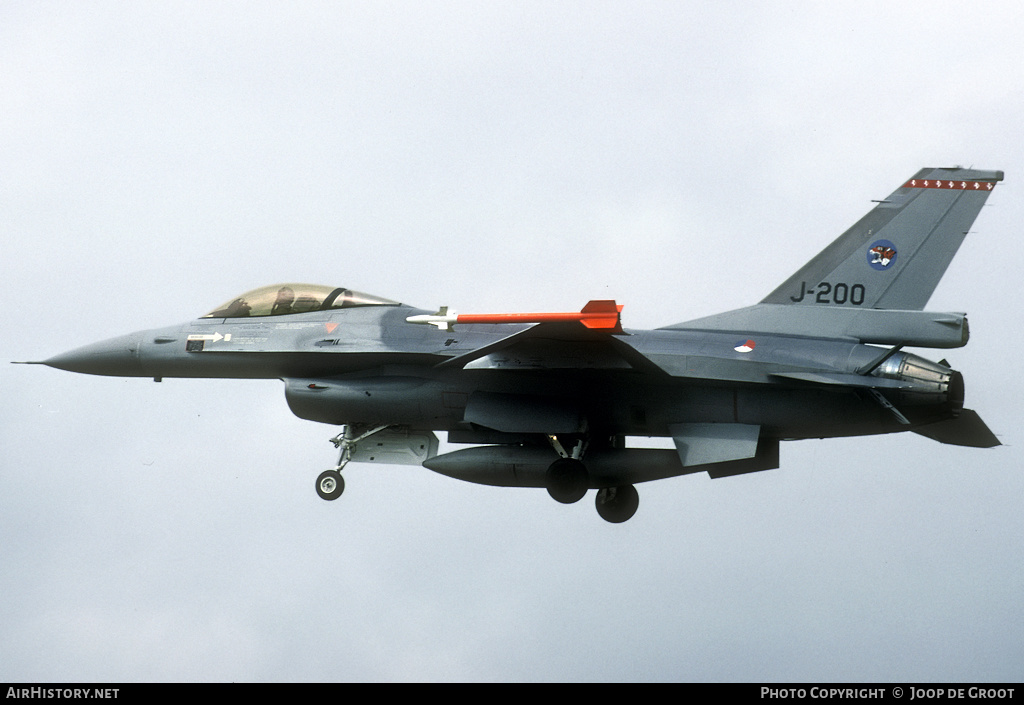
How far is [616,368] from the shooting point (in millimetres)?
18203

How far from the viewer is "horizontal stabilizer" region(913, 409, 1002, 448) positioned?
18.2 metres

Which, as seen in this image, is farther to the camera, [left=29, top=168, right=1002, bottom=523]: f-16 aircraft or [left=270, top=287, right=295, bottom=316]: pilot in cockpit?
[left=270, top=287, right=295, bottom=316]: pilot in cockpit

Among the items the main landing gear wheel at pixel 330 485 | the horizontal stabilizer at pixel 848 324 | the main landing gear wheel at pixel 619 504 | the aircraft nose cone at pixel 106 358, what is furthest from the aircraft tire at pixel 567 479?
the aircraft nose cone at pixel 106 358

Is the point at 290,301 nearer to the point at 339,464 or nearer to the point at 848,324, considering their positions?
the point at 339,464

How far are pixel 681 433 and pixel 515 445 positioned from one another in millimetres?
2456

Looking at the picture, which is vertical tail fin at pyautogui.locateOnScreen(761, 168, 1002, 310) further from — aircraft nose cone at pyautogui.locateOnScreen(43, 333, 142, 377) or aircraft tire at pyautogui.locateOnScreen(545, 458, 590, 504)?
aircraft nose cone at pyautogui.locateOnScreen(43, 333, 142, 377)

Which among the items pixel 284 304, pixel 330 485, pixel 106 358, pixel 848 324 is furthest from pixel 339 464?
pixel 848 324

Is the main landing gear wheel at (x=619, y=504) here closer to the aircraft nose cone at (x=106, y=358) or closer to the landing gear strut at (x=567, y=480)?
the landing gear strut at (x=567, y=480)

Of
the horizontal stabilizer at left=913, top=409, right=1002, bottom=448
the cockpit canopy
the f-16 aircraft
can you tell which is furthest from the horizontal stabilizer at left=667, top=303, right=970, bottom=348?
the cockpit canopy

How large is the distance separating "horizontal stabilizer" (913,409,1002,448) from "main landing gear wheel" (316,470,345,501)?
775 cm

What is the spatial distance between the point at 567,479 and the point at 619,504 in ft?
6.17
